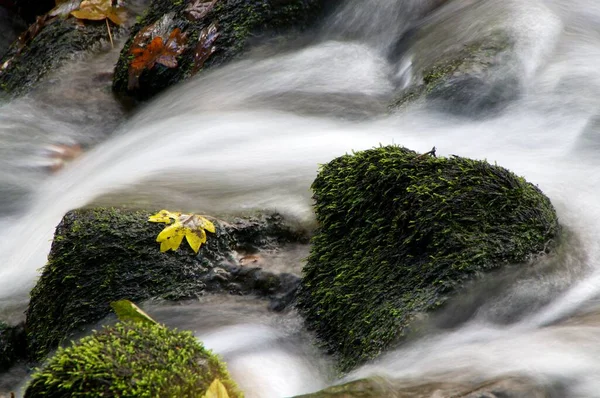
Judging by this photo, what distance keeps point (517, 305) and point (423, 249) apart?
1.27 ft

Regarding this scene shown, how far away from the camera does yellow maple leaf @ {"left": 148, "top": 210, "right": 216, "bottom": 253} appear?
331 cm

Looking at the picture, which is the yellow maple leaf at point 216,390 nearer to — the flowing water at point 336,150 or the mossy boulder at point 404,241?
the flowing water at point 336,150

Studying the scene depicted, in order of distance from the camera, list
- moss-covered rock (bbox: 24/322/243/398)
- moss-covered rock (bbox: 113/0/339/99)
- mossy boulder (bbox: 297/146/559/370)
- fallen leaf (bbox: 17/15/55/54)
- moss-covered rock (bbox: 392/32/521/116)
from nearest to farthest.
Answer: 1. moss-covered rock (bbox: 24/322/243/398)
2. mossy boulder (bbox: 297/146/559/370)
3. moss-covered rock (bbox: 392/32/521/116)
4. moss-covered rock (bbox: 113/0/339/99)
5. fallen leaf (bbox: 17/15/55/54)

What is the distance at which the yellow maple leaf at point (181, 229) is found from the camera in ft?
10.9

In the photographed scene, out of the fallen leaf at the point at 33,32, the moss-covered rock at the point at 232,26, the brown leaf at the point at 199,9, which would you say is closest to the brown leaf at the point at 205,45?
the moss-covered rock at the point at 232,26

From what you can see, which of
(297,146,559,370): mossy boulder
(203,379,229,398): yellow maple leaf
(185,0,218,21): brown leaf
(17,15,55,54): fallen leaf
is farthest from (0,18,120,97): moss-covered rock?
(203,379,229,398): yellow maple leaf

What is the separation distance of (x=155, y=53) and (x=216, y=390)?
3818 millimetres

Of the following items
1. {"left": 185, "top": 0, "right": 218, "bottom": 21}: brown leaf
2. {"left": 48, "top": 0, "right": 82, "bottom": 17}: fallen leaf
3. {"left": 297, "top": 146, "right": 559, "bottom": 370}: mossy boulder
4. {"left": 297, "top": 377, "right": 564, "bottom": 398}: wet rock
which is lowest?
{"left": 297, "top": 377, "right": 564, "bottom": 398}: wet rock

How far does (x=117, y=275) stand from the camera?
129 inches

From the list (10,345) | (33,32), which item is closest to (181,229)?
(10,345)

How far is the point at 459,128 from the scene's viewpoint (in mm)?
4207

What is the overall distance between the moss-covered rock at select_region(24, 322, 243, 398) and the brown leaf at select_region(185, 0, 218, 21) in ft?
11.8

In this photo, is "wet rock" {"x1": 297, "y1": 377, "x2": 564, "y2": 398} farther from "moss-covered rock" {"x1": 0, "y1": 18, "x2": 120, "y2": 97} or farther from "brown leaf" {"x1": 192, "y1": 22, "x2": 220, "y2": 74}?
"moss-covered rock" {"x1": 0, "y1": 18, "x2": 120, "y2": 97}

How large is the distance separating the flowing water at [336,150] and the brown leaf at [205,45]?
0.17 m
